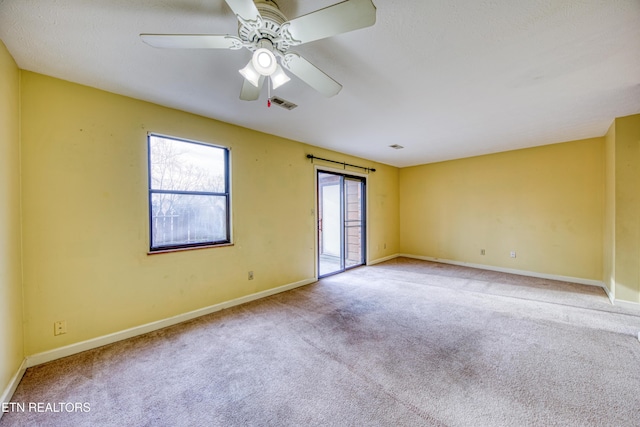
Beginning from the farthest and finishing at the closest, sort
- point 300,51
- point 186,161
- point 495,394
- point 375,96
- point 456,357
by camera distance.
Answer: point 186,161 → point 375,96 → point 456,357 → point 300,51 → point 495,394

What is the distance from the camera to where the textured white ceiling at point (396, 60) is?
1469mm

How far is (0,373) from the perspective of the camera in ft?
5.29

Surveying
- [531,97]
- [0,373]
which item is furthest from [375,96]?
[0,373]

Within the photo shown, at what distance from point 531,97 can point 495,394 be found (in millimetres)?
2781

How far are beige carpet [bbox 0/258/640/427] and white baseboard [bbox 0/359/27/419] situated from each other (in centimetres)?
5

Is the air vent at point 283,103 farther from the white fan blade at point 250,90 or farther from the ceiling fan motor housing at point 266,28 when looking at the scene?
the ceiling fan motor housing at point 266,28

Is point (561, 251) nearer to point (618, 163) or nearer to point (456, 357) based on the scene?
point (618, 163)

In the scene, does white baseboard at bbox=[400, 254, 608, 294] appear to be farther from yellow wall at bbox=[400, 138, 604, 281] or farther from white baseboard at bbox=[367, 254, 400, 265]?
white baseboard at bbox=[367, 254, 400, 265]

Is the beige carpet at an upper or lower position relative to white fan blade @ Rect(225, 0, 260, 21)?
lower

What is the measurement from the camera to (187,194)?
2951mm

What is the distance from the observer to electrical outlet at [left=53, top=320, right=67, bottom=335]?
7.14 ft

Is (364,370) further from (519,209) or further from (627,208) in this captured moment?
(519,209)

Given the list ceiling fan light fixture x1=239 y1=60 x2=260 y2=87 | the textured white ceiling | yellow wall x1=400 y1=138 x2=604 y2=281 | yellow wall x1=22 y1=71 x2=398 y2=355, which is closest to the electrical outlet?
yellow wall x1=22 y1=71 x2=398 y2=355

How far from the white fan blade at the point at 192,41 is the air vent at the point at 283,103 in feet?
3.78
